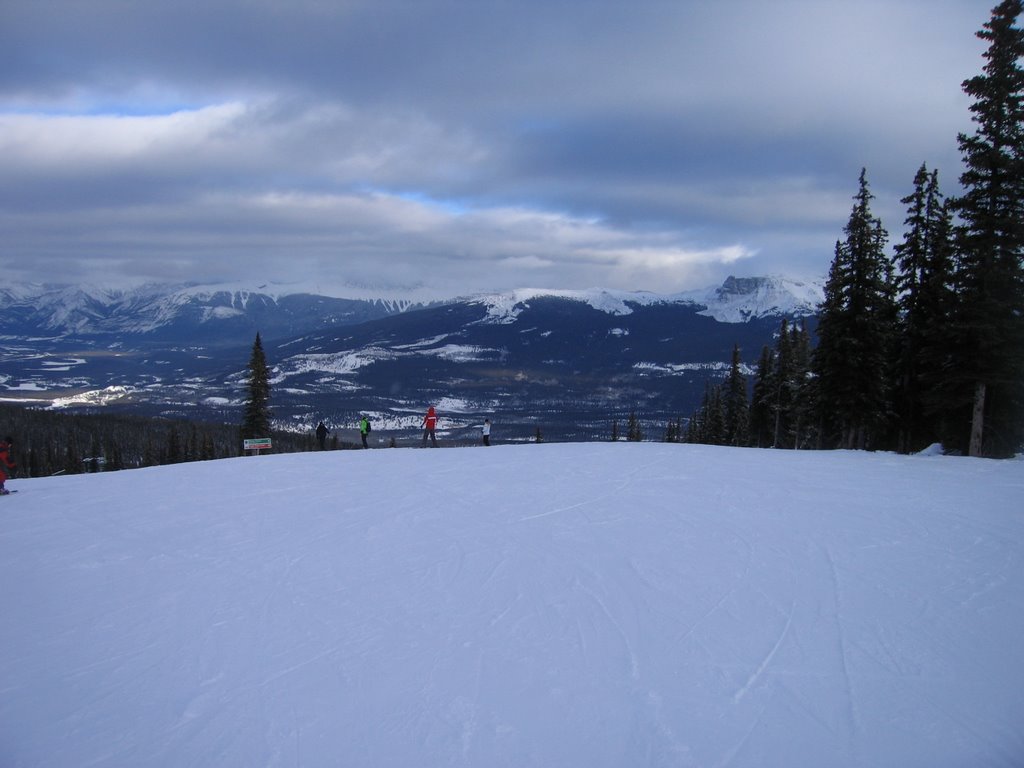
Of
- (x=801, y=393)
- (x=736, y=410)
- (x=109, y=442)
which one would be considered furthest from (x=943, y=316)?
(x=109, y=442)

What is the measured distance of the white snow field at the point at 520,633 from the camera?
17.8 ft

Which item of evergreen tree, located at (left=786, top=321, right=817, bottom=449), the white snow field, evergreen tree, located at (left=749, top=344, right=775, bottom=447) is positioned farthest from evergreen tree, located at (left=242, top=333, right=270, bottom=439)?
evergreen tree, located at (left=749, top=344, right=775, bottom=447)

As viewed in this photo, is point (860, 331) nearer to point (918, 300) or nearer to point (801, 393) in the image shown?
point (918, 300)

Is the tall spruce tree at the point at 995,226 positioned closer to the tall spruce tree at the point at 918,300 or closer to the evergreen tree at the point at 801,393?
the tall spruce tree at the point at 918,300

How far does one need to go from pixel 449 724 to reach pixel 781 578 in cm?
526

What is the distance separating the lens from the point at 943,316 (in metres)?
25.8

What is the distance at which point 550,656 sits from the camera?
670cm

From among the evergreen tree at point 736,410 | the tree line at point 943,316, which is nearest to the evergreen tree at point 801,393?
the tree line at point 943,316

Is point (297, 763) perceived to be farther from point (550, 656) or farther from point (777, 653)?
point (777, 653)

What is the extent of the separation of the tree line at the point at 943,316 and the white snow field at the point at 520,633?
40.0 feet

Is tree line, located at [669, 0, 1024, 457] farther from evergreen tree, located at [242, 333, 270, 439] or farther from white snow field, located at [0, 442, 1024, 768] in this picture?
evergreen tree, located at [242, 333, 270, 439]

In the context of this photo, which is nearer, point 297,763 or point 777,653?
point 297,763

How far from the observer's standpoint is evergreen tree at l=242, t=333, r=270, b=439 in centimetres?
4681

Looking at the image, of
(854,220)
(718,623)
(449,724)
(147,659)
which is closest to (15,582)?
(147,659)
